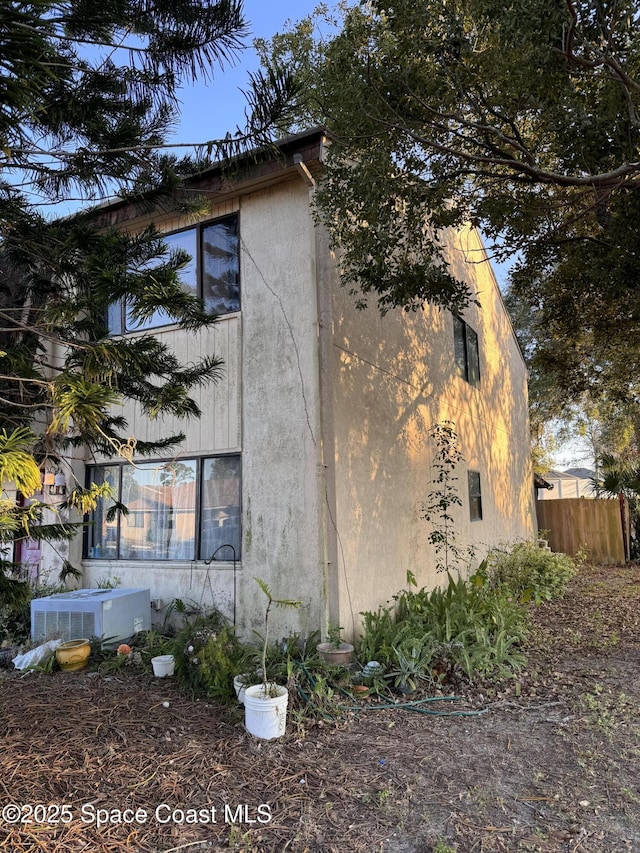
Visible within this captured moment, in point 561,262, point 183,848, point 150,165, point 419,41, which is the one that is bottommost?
point 183,848

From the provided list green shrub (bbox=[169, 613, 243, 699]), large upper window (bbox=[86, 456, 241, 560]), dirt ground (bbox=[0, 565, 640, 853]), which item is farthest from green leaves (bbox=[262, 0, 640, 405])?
dirt ground (bbox=[0, 565, 640, 853])

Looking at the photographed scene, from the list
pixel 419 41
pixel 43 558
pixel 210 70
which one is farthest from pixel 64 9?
pixel 43 558

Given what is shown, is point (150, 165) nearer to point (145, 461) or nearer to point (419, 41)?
point (419, 41)

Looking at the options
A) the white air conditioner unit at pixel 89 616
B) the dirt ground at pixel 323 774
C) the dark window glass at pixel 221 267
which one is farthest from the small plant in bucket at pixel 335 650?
the dark window glass at pixel 221 267

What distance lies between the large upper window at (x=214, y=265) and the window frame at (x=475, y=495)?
5854mm

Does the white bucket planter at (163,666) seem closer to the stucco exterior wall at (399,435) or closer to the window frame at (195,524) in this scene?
the window frame at (195,524)

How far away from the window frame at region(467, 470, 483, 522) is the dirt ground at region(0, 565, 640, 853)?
505 centimetres

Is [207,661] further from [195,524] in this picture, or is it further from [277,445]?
[277,445]

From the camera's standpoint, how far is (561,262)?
8.33 metres

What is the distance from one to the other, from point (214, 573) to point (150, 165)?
4453mm

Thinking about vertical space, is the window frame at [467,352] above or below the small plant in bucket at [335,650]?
above

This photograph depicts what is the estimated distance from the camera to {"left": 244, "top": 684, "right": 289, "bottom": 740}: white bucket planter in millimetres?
4172

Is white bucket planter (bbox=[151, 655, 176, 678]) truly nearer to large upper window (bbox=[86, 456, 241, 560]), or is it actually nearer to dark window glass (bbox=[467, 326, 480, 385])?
large upper window (bbox=[86, 456, 241, 560])

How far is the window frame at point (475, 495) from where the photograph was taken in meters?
10.4
